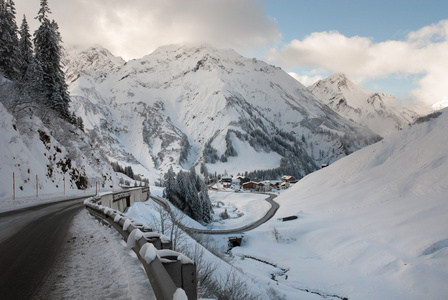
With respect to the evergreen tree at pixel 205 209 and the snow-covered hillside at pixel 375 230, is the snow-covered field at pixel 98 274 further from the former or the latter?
the evergreen tree at pixel 205 209

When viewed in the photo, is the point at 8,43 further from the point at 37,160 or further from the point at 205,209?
the point at 205,209

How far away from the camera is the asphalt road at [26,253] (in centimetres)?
411

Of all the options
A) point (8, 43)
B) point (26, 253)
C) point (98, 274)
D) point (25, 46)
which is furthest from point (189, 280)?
point (25, 46)

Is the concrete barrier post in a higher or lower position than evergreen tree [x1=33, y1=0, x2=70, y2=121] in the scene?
lower

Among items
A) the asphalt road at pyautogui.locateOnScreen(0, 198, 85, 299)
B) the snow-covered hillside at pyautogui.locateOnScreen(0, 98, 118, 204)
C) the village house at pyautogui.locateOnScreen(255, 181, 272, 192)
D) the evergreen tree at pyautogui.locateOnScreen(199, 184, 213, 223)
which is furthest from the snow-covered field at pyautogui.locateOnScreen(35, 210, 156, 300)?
the village house at pyautogui.locateOnScreen(255, 181, 272, 192)

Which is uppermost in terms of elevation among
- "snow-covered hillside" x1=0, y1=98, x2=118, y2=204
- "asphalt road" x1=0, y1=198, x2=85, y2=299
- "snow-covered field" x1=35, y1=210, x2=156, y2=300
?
"snow-covered hillside" x1=0, y1=98, x2=118, y2=204

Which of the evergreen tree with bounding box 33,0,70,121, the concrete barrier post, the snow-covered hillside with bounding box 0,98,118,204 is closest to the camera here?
the concrete barrier post

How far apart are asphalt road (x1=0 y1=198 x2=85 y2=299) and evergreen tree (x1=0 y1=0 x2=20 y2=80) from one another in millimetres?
36535

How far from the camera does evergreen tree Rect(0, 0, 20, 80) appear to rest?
35.0 m

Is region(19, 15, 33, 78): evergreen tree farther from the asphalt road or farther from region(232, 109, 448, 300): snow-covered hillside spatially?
region(232, 109, 448, 300): snow-covered hillside

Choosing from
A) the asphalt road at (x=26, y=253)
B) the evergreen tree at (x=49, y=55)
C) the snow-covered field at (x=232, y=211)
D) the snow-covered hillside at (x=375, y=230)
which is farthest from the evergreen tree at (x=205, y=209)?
the asphalt road at (x=26, y=253)

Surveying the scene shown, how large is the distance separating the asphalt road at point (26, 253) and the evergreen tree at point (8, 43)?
3653 centimetres

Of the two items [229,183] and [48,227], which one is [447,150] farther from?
[229,183]

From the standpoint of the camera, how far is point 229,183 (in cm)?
14862
